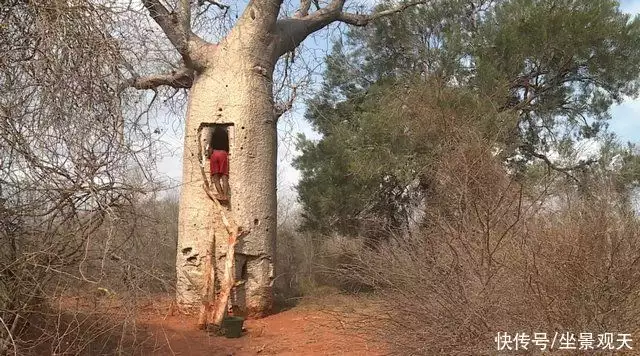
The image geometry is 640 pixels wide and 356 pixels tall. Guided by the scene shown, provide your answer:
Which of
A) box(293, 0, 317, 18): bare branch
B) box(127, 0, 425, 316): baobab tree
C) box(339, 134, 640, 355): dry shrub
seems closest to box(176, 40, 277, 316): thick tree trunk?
box(127, 0, 425, 316): baobab tree

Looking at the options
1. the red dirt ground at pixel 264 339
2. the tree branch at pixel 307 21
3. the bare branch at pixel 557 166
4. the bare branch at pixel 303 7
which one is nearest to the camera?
the red dirt ground at pixel 264 339

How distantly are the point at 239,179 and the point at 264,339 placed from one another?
2012 mm

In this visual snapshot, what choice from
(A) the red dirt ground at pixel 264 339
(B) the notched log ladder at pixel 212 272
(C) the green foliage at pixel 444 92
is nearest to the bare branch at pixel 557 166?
(C) the green foliage at pixel 444 92

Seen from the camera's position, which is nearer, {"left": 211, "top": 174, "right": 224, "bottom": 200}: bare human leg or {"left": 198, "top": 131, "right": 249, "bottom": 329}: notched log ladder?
{"left": 198, "top": 131, "right": 249, "bottom": 329}: notched log ladder

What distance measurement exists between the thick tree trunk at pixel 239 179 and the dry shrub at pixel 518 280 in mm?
2821

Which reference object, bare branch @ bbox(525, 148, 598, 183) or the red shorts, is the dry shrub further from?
bare branch @ bbox(525, 148, 598, 183)

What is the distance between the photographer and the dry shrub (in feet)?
11.0

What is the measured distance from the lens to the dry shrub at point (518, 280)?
11.0 ft

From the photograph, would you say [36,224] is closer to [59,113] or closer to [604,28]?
[59,113]

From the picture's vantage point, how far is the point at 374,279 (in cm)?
453

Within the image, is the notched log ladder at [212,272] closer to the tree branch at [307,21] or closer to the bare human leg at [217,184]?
the bare human leg at [217,184]

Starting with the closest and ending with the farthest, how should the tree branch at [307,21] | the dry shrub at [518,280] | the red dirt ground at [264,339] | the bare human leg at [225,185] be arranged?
1. the dry shrub at [518,280]
2. the red dirt ground at [264,339]
3. the bare human leg at [225,185]
4. the tree branch at [307,21]

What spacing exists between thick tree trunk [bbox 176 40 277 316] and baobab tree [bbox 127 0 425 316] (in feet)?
0.04

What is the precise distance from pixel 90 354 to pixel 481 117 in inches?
229
